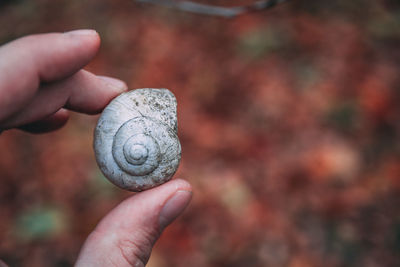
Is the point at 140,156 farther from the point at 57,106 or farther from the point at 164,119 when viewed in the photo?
the point at 57,106

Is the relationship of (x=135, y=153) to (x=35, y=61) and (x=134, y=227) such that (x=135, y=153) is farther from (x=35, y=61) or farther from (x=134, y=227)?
(x=35, y=61)

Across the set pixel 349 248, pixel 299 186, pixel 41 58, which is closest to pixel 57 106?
pixel 41 58

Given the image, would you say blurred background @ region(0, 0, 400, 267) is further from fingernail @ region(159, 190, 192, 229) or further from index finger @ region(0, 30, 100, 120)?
index finger @ region(0, 30, 100, 120)

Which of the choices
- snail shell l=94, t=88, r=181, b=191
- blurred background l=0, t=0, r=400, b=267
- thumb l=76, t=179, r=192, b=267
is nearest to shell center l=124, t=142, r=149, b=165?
snail shell l=94, t=88, r=181, b=191

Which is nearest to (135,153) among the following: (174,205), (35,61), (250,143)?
(174,205)

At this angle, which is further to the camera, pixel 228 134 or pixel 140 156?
pixel 228 134
